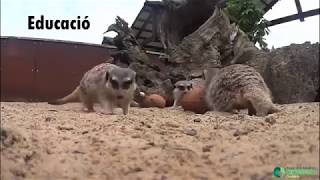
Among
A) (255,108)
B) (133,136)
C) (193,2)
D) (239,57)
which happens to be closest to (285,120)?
(133,136)

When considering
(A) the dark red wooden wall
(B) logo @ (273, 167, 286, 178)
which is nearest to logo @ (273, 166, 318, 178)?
(B) logo @ (273, 167, 286, 178)

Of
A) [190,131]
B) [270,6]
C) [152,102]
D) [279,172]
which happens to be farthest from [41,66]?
[279,172]

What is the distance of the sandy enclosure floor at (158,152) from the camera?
1.81 meters

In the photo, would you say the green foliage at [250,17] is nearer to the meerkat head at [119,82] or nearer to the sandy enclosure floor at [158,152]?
the meerkat head at [119,82]

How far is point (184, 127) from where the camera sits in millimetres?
2729

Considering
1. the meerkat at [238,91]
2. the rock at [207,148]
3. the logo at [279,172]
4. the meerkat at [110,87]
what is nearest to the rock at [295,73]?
the meerkat at [238,91]

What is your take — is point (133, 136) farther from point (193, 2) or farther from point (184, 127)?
point (193, 2)

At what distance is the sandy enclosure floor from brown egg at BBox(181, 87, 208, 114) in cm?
273

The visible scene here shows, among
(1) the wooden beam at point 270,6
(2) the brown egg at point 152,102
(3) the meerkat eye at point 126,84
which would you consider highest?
(1) the wooden beam at point 270,6

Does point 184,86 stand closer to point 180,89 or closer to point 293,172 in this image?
point 180,89

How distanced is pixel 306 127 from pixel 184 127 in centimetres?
81

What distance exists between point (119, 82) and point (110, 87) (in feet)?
0.40

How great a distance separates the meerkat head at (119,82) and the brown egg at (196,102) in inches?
48.4

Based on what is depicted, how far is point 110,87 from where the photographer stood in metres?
4.34
